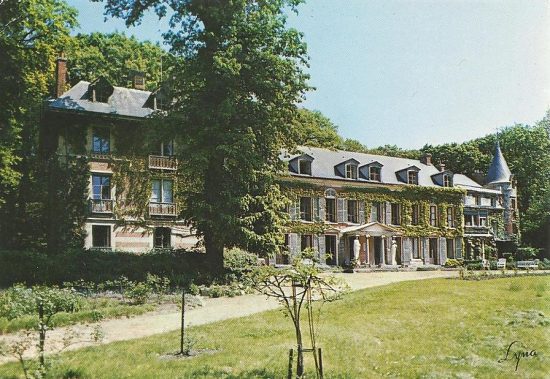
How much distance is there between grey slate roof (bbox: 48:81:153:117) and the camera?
85.7 ft

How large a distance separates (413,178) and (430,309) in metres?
25.6

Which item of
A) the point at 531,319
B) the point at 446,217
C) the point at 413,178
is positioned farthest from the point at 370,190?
the point at 531,319

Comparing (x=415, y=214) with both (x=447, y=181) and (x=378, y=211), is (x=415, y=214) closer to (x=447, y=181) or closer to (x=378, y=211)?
(x=378, y=211)

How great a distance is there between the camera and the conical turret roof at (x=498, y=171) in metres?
49.3

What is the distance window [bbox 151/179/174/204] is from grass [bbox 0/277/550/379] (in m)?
14.2

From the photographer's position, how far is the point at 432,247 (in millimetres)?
39344

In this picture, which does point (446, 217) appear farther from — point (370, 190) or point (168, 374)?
point (168, 374)

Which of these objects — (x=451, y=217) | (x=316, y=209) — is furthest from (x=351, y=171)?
(x=451, y=217)

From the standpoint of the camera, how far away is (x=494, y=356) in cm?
991

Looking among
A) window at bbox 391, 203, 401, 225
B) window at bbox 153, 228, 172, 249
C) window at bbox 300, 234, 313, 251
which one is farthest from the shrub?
window at bbox 391, 203, 401, 225

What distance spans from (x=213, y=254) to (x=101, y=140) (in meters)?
9.33

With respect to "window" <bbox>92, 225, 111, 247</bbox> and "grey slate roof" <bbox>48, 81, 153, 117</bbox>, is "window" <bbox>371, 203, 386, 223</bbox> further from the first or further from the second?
"window" <bbox>92, 225, 111, 247</bbox>

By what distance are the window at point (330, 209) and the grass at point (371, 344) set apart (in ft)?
61.3

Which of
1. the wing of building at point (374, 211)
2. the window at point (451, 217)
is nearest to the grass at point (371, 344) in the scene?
the wing of building at point (374, 211)
